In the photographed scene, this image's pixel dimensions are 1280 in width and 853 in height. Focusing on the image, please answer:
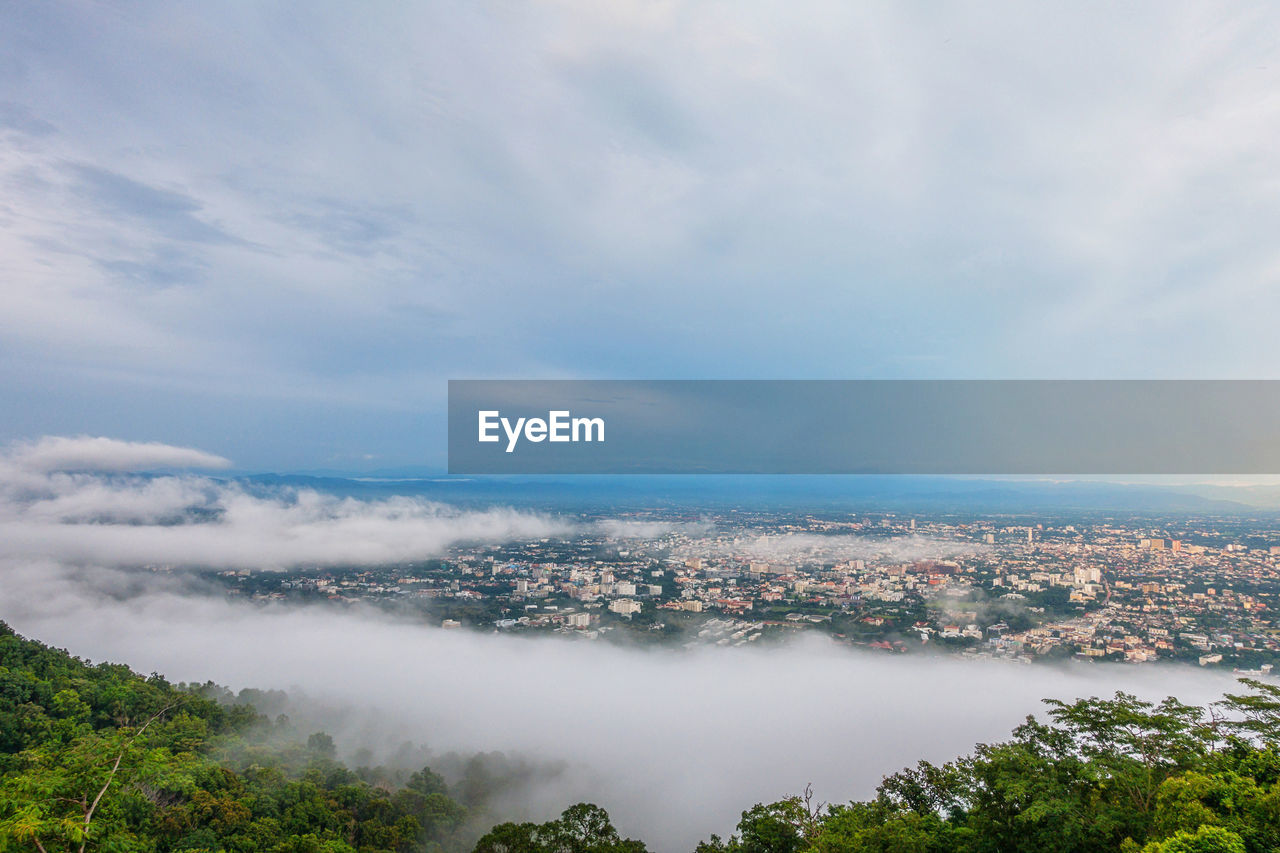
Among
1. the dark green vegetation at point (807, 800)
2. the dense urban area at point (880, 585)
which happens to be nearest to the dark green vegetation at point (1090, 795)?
the dark green vegetation at point (807, 800)

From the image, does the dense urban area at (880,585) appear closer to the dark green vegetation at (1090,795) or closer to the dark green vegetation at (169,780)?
the dark green vegetation at (1090,795)

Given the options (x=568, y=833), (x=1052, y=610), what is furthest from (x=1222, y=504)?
(x=568, y=833)

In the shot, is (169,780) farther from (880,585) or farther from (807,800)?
(880,585)

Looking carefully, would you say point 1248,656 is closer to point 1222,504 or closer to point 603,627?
point 1222,504

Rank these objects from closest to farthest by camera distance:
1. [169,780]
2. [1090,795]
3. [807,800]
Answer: [1090,795], [169,780], [807,800]

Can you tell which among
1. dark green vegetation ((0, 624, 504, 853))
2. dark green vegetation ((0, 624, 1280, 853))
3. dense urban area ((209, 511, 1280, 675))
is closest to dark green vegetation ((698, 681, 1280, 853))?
dark green vegetation ((0, 624, 1280, 853))

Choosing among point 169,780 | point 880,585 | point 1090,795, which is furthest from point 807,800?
point 880,585
